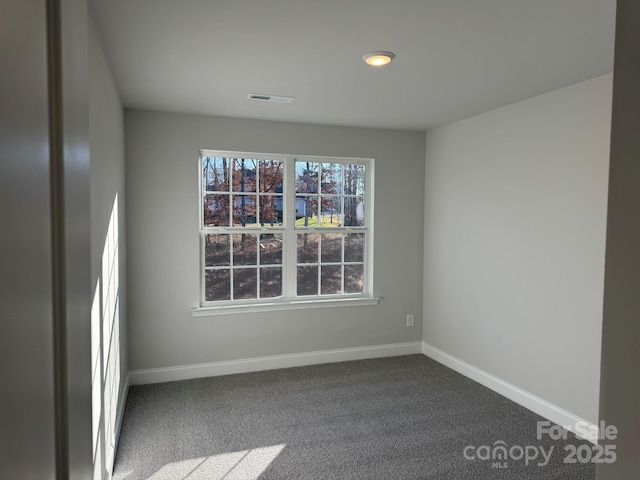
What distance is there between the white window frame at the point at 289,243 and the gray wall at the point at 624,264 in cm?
377

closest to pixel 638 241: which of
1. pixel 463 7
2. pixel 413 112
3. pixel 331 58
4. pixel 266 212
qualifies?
pixel 463 7

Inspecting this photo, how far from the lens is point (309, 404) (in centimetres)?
351

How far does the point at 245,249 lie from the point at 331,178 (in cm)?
119

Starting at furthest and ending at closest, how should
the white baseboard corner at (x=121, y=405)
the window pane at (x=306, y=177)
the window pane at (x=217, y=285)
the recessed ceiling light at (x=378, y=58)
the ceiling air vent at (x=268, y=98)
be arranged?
the window pane at (x=306, y=177) < the window pane at (x=217, y=285) < the ceiling air vent at (x=268, y=98) < the white baseboard corner at (x=121, y=405) < the recessed ceiling light at (x=378, y=58)

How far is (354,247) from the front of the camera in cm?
475

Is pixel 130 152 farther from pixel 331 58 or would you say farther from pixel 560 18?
pixel 560 18

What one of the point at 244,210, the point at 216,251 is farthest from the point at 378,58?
the point at 216,251

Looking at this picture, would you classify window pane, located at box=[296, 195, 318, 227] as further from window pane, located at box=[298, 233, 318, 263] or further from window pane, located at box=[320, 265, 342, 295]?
window pane, located at box=[320, 265, 342, 295]

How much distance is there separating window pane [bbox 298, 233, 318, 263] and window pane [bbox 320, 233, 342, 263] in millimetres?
78

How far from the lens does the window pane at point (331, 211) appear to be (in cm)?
461

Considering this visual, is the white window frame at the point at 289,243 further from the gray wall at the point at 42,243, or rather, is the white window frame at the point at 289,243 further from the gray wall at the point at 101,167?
the gray wall at the point at 42,243

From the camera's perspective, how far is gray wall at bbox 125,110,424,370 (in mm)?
3896

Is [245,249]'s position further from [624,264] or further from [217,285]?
[624,264]

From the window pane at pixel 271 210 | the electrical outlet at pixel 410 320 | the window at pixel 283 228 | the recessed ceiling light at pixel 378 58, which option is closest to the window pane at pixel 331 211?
the window at pixel 283 228
